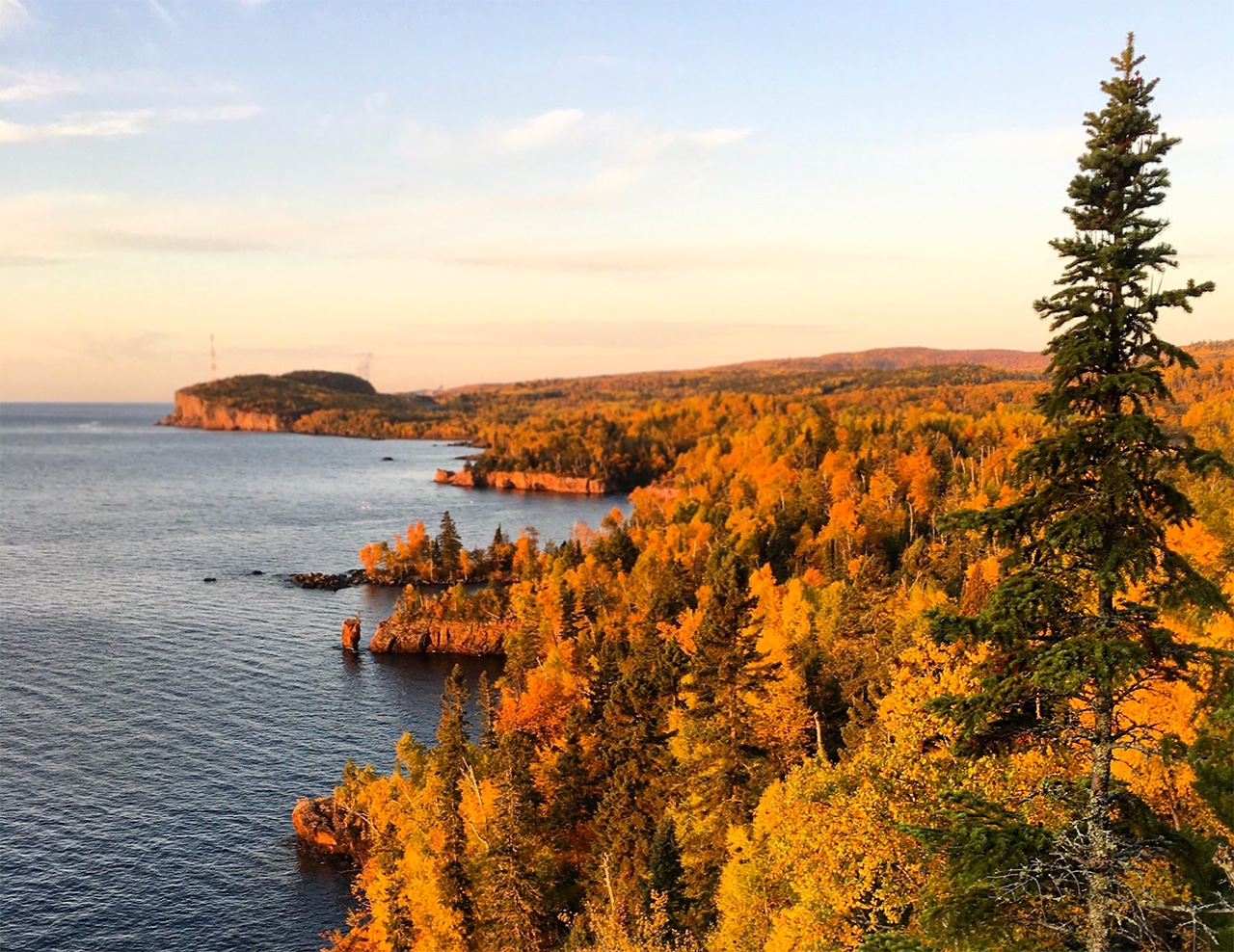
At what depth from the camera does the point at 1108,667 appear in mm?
13359

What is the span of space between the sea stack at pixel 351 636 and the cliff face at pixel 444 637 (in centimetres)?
181

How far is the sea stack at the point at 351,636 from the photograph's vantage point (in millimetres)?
96375

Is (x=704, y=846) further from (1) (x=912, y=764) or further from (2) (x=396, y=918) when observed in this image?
(1) (x=912, y=764)

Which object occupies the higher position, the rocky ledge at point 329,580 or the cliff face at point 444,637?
the rocky ledge at point 329,580

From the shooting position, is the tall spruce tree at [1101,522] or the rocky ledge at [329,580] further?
the rocky ledge at [329,580]

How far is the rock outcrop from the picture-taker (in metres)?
56.5

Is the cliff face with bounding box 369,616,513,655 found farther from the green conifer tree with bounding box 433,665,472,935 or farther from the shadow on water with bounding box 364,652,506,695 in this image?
the green conifer tree with bounding box 433,665,472,935

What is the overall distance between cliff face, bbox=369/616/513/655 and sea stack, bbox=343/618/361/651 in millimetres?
1810

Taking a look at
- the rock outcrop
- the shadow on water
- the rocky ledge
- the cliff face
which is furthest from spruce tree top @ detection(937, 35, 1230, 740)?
the rocky ledge

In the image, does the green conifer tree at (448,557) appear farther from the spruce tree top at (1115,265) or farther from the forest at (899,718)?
the spruce tree top at (1115,265)

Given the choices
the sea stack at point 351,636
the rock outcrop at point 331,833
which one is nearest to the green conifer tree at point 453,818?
the rock outcrop at point 331,833

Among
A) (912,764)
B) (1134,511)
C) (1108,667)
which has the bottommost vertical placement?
(912,764)

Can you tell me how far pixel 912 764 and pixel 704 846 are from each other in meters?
19.8

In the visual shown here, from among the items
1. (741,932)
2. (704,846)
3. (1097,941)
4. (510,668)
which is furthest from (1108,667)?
(510,668)
